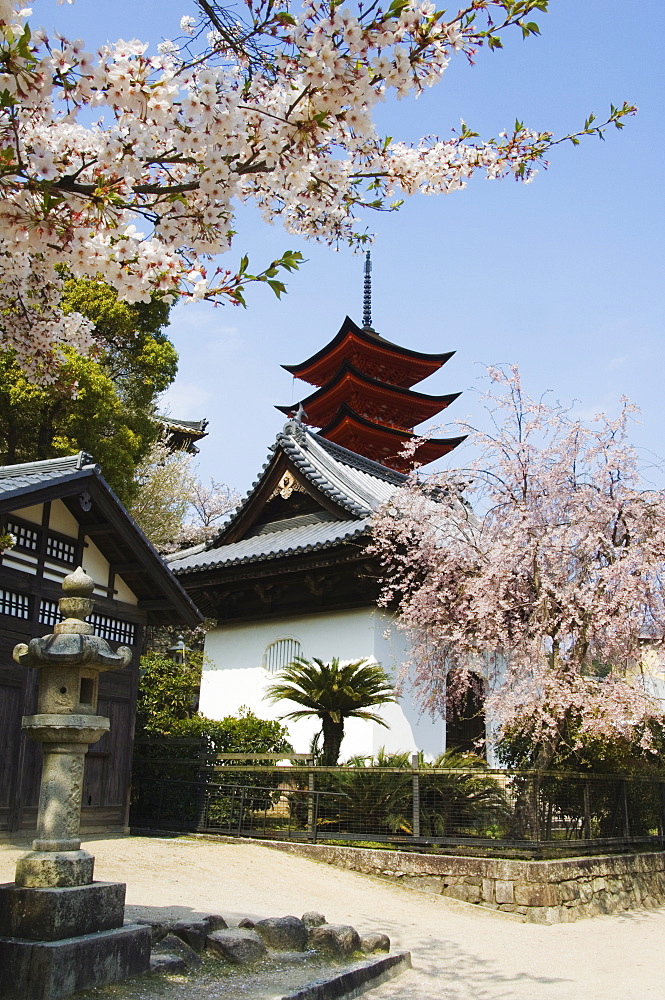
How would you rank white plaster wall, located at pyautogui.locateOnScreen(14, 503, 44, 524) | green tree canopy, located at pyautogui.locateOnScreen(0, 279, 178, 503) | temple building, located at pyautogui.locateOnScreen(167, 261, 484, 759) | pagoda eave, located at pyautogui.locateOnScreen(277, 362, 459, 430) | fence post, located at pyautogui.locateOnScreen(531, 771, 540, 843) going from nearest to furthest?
1. fence post, located at pyautogui.locateOnScreen(531, 771, 540, 843)
2. white plaster wall, located at pyautogui.locateOnScreen(14, 503, 44, 524)
3. temple building, located at pyautogui.locateOnScreen(167, 261, 484, 759)
4. green tree canopy, located at pyautogui.locateOnScreen(0, 279, 178, 503)
5. pagoda eave, located at pyautogui.locateOnScreen(277, 362, 459, 430)

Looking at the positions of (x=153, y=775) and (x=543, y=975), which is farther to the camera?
(x=153, y=775)

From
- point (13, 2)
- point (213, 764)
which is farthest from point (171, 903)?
point (13, 2)

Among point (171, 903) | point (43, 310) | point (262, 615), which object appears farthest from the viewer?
point (262, 615)

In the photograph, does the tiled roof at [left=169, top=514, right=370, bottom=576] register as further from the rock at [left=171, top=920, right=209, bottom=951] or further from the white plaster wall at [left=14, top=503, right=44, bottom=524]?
the rock at [left=171, top=920, right=209, bottom=951]

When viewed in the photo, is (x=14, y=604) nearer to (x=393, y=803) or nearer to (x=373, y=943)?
(x=393, y=803)

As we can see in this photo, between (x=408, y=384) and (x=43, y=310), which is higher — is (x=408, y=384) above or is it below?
above

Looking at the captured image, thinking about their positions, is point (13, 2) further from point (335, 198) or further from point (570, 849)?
point (570, 849)

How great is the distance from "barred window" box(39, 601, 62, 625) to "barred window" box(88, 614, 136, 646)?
64 centimetres

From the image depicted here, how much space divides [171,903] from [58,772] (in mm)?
3238

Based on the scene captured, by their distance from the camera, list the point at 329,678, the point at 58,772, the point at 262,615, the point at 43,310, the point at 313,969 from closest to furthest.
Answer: the point at 58,772, the point at 313,969, the point at 43,310, the point at 329,678, the point at 262,615

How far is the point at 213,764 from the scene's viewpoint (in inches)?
537

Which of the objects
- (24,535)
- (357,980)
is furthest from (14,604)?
(357,980)

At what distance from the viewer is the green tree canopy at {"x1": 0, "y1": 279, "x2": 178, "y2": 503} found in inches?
659

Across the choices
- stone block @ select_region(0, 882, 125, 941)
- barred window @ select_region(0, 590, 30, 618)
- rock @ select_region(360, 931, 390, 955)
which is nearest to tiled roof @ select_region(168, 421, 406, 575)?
barred window @ select_region(0, 590, 30, 618)
